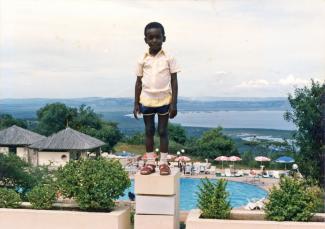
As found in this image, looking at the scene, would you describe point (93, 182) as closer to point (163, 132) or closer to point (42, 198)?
point (42, 198)

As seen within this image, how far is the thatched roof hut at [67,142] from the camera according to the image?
20.6m

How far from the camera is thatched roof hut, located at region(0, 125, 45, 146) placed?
22.4 m

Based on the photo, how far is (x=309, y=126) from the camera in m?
12.2

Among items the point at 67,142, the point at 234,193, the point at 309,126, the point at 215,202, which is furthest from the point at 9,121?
the point at 215,202

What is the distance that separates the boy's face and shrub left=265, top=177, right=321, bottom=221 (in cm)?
188

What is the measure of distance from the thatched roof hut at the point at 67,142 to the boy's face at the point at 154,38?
1550 centimetres

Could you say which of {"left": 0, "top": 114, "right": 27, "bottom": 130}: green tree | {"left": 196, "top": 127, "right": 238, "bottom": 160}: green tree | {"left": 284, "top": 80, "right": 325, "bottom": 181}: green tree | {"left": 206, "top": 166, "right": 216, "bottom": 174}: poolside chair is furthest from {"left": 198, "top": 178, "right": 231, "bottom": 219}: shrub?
{"left": 0, "top": 114, "right": 27, "bottom": 130}: green tree

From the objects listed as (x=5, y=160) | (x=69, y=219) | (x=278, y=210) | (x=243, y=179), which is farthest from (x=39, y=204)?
(x=243, y=179)

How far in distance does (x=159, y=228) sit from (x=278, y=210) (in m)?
1.19

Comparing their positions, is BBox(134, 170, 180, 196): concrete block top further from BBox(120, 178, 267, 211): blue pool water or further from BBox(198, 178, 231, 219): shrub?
BBox(120, 178, 267, 211): blue pool water

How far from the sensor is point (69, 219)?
5402mm

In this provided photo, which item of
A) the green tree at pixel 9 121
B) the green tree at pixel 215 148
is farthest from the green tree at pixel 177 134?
the green tree at pixel 9 121

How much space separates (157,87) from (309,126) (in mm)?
7586

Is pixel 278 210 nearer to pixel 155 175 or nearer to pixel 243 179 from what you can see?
pixel 155 175
